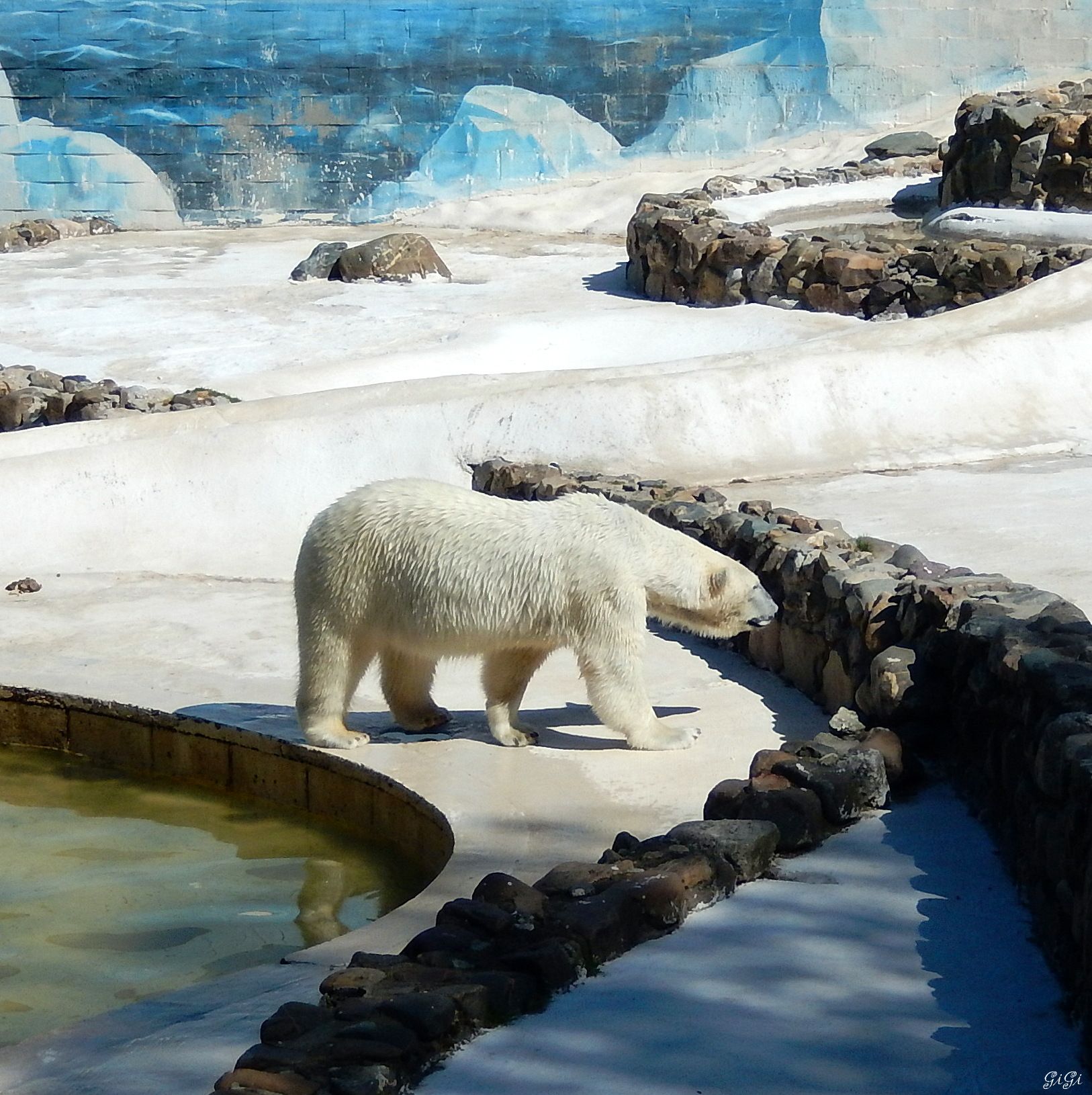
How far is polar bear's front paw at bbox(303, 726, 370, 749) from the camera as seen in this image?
4.89m

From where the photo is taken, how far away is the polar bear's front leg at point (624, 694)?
15.6 ft

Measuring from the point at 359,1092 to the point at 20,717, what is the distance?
3.62 meters

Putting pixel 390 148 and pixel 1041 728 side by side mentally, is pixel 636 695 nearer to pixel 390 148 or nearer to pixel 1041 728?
pixel 1041 728

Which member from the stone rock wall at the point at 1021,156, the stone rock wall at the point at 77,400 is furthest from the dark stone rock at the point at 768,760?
the stone rock wall at the point at 1021,156

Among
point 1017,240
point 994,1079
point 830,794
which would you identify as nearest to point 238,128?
point 1017,240

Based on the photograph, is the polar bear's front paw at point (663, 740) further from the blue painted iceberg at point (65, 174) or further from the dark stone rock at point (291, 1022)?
the blue painted iceberg at point (65, 174)

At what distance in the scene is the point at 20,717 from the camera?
5.71 meters

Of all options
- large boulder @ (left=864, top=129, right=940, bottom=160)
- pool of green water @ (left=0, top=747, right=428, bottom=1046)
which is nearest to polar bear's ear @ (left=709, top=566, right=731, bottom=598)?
pool of green water @ (left=0, top=747, right=428, bottom=1046)

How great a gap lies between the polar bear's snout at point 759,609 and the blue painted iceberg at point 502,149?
53.0 feet

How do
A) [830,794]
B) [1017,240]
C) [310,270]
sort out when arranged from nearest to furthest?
[830,794], [1017,240], [310,270]

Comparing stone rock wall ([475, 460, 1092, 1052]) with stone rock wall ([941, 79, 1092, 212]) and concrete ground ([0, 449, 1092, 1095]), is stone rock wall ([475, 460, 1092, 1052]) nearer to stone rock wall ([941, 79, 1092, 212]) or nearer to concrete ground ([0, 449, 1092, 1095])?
concrete ground ([0, 449, 1092, 1095])

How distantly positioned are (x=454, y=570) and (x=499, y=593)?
0.50 feet

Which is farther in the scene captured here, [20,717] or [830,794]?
[20,717]

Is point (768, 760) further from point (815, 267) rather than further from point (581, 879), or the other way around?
point (815, 267)
